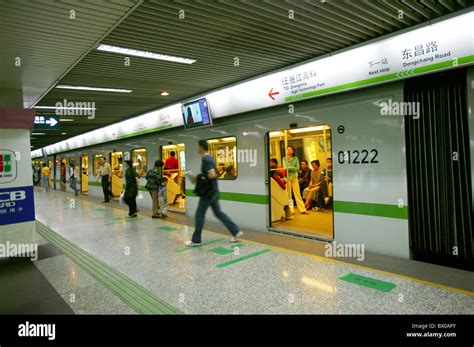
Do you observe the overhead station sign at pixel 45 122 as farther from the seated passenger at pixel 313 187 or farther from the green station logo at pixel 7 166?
the seated passenger at pixel 313 187

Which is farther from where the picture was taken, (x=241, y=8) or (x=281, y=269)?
(x=281, y=269)

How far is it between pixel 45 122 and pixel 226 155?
15.6 ft

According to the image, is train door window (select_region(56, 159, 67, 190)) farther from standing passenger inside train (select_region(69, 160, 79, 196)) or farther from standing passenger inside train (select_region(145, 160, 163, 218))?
standing passenger inside train (select_region(145, 160, 163, 218))

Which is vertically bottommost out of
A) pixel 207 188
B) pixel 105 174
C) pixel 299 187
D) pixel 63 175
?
pixel 299 187

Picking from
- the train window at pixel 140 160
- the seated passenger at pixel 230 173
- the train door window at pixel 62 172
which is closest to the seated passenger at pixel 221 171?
the seated passenger at pixel 230 173

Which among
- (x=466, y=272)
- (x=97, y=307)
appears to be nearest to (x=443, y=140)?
(x=466, y=272)

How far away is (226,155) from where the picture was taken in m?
7.42

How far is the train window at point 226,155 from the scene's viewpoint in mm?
7203

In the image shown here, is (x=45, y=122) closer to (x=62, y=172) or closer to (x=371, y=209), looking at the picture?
(x=371, y=209)

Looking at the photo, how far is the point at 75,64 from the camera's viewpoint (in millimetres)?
4930

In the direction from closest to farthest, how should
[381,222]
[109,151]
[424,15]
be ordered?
1. [424,15]
2. [381,222]
3. [109,151]

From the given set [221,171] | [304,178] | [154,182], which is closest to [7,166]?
[154,182]

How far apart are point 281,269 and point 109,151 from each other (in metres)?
11.0

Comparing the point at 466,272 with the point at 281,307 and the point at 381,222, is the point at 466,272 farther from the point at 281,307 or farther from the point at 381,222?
the point at 281,307
